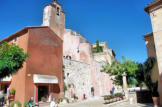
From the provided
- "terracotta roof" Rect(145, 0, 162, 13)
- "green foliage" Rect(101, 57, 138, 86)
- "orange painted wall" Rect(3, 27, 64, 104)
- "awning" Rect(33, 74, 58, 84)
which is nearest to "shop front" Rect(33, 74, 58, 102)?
"awning" Rect(33, 74, 58, 84)

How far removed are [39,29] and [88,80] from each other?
1427 centimetres

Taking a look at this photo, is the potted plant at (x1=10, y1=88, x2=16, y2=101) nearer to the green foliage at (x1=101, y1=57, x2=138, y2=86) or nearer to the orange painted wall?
the orange painted wall

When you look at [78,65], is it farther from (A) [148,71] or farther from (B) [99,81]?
(A) [148,71]

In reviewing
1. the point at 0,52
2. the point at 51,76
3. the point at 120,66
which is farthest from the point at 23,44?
the point at 120,66

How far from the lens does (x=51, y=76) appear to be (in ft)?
64.7

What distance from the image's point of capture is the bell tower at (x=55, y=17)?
99.9 feet

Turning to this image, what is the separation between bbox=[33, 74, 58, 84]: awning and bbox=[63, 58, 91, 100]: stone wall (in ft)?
11.7

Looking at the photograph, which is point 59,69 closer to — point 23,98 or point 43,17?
point 23,98

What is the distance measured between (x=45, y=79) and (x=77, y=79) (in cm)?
851

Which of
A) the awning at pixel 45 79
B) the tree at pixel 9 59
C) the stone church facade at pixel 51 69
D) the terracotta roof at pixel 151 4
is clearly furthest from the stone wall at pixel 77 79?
the terracotta roof at pixel 151 4

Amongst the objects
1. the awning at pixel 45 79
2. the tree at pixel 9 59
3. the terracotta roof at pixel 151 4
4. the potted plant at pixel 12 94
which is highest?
the terracotta roof at pixel 151 4

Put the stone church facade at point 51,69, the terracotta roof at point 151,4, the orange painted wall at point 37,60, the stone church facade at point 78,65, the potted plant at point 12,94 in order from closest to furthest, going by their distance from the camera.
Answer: the terracotta roof at point 151,4 → the orange painted wall at point 37,60 → the potted plant at point 12,94 → the stone church facade at point 51,69 → the stone church facade at point 78,65

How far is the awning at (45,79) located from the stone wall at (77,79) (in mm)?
3569

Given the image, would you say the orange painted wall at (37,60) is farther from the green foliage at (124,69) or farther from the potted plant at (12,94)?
the green foliage at (124,69)
